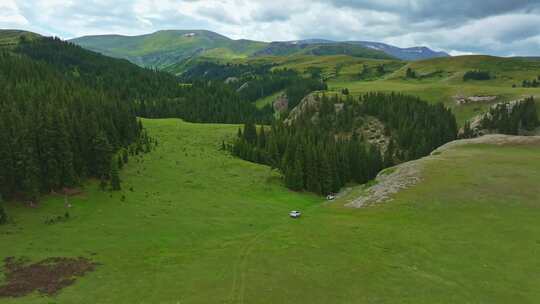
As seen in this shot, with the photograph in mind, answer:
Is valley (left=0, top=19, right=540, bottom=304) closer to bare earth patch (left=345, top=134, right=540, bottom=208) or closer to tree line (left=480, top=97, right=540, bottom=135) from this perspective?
bare earth patch (left=345, top=134, right=540, bottom=208)

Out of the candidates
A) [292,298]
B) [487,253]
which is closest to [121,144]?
[292,298]

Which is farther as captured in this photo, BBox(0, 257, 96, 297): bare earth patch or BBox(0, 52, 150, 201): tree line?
BBox(0, 52, 150, 201): tree line

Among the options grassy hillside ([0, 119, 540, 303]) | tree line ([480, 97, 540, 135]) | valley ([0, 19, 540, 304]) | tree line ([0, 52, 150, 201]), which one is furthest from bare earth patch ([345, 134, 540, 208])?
tree line ([480, 97, 540, 135])

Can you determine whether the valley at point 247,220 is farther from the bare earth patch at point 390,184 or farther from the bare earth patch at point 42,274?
the bare earth patch at point 390,184

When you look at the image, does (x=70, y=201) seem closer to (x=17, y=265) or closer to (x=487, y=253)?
(x=17, y=265)

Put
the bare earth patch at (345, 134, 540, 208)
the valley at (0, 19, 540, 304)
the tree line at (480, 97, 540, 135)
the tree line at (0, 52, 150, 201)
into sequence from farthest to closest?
the tree line at (480, 97, 540, 135), the bare earth patch at (345, 134, 540, 208), the tree line at (0, 52, 150, 201), the valley at (0, 19, 540, 304)

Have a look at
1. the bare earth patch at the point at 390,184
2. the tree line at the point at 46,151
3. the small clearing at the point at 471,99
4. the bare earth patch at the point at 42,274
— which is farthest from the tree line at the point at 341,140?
the bare earth patch at the point at 42,274

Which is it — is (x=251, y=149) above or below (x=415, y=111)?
below
